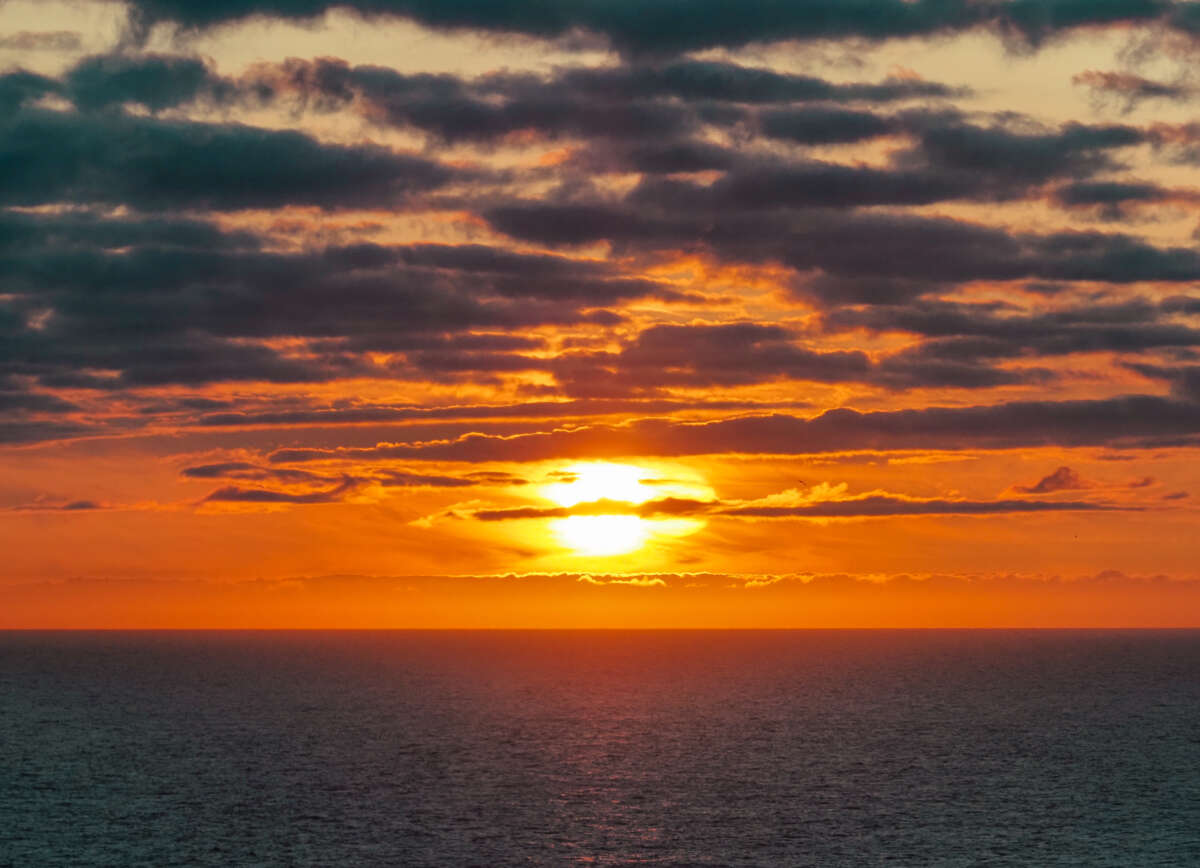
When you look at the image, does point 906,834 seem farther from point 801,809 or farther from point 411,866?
point 411,866

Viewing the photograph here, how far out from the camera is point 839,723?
652 feet

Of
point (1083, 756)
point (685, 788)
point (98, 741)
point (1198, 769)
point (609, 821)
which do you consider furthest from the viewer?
point (98, 741)

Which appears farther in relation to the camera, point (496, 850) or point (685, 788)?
point (685, 788)

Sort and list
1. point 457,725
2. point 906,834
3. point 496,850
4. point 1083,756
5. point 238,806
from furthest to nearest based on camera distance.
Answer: point 457,725 → point 1083,756 → point 238,806 → point 906,834 → point 496,850

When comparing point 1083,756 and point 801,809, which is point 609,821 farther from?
point 1083,756

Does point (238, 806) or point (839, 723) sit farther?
point (839, 723)

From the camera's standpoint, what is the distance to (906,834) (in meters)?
109

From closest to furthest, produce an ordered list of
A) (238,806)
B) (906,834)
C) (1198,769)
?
1. (906,834)
2. (238,806)
3. (1198,769)

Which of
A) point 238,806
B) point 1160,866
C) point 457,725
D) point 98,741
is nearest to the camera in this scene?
point 1160,866

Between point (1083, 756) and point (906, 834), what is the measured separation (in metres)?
60.6

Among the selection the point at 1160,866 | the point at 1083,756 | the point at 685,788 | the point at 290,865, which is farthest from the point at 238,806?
the point at 1083,756

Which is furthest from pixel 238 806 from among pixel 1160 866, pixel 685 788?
pixel 1160 866

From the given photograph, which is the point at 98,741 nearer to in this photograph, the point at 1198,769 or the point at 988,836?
the point at 988,836

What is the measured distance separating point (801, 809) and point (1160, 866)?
33508mm
